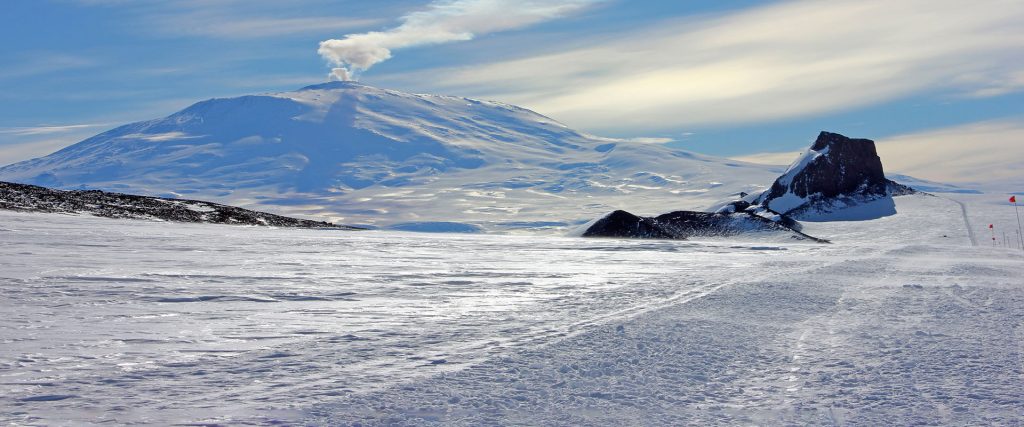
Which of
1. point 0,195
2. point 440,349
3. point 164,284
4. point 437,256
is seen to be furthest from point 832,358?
point 0,195

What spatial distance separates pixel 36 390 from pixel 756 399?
6225 millimetres

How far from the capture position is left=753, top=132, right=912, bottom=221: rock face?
10206 cm

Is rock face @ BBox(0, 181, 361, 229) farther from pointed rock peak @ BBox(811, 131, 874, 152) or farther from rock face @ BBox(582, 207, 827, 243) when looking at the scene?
pointed rock peak @ BBox(811, 131, 874, 152)

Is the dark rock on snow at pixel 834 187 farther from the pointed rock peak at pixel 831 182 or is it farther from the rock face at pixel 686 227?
the rock face at pixel 686 227

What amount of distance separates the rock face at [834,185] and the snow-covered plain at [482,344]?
285 feet

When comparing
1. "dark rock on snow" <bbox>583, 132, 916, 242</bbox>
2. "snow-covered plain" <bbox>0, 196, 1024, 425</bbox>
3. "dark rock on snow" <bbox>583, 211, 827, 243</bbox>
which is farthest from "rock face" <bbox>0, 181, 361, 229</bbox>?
"dark rock on snow" <bbox>583, 132, 916, 242</bbox>

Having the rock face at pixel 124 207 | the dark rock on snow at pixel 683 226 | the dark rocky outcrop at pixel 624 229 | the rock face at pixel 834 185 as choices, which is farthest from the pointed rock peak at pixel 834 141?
the rock face at pixel 124 207

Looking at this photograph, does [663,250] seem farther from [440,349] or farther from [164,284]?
[440,349]

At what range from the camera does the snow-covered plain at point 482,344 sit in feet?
22.7

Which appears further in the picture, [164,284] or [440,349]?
[164,284]

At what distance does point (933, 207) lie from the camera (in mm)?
97375

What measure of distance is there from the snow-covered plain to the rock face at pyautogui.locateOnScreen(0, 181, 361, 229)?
1404cm

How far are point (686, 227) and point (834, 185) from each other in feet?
162

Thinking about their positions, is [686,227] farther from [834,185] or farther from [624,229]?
[834,185]
